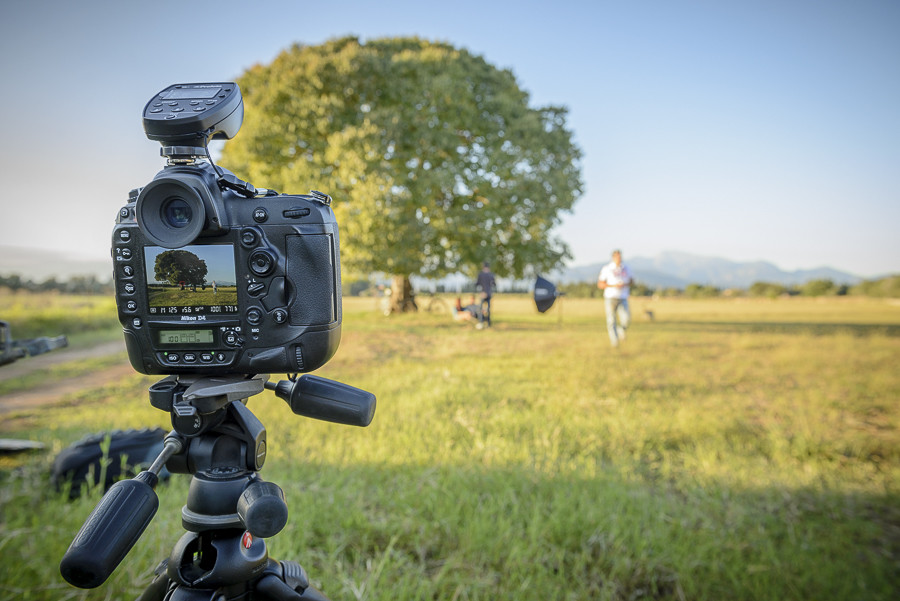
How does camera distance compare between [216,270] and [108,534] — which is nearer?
[108,534]

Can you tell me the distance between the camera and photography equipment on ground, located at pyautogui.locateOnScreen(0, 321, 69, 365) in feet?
7.86

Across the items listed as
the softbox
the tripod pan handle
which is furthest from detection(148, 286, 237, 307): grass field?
the softbox

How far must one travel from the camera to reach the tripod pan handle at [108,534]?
842mm

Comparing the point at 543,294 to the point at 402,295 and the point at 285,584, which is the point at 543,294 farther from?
the point at 402,295

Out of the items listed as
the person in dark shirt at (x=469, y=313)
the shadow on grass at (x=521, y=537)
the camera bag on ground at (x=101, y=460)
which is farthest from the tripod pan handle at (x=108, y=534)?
the person in dark shirt at (x=469, y=313)

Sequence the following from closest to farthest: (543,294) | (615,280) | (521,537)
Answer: (543,294) < (521,537) < (615,280)

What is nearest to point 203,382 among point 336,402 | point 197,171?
point 336,402

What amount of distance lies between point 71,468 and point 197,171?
10.5 ft

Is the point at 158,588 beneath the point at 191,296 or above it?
beneath

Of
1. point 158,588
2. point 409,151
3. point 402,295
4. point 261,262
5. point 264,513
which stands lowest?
point 158,588

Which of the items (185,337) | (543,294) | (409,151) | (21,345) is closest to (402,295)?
(409,151)

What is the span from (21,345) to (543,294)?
2.70m

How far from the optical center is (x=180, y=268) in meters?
1.08

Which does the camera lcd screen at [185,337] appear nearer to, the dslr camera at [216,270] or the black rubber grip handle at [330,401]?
the dslr camera at [216,270]
